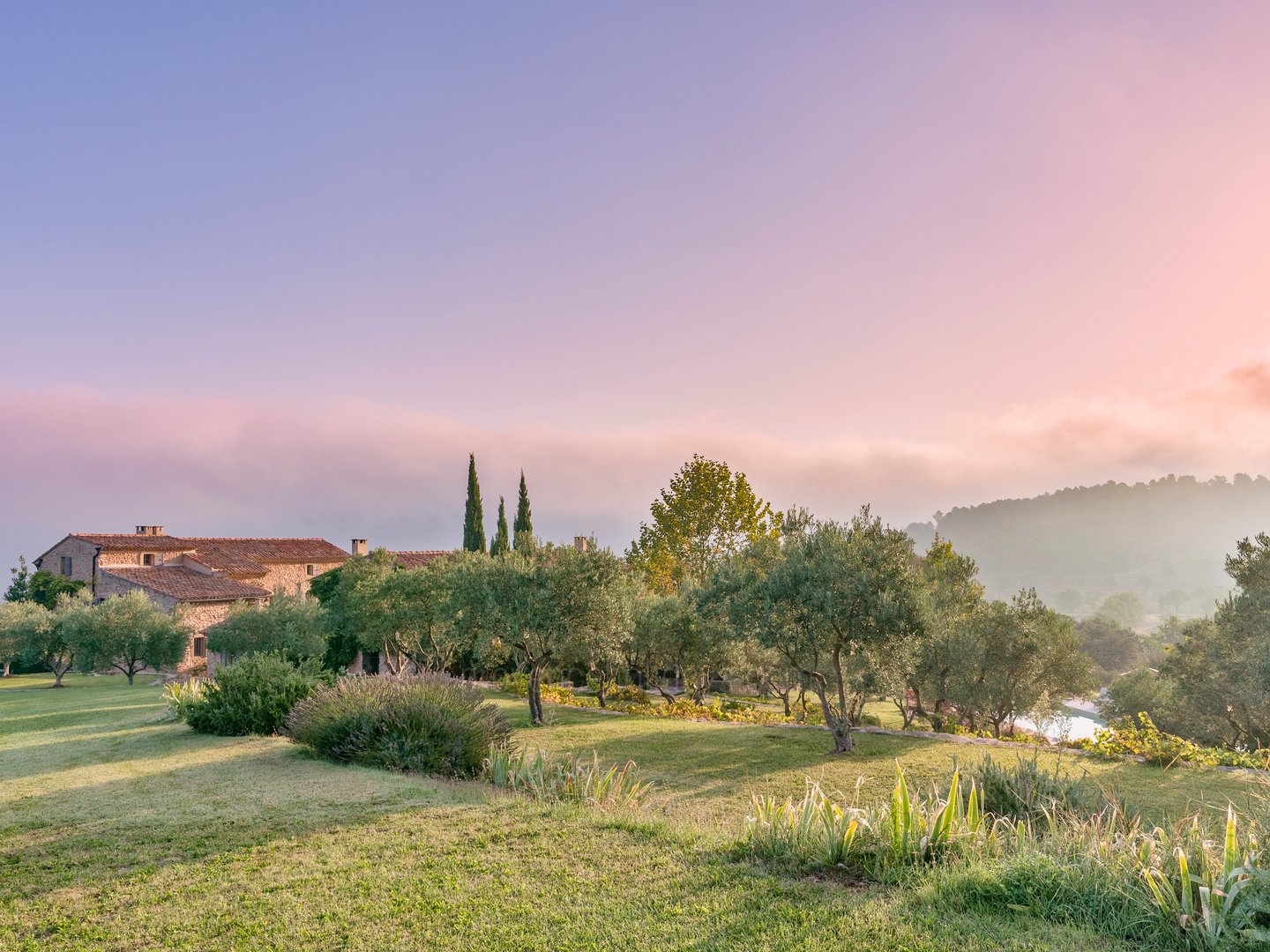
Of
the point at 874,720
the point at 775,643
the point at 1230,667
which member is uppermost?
the point at 775,643

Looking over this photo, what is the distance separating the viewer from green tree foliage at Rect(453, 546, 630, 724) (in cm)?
2362

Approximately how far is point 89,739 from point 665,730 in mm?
14559

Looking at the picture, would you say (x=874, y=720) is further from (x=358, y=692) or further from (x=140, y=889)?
(x=140, y=889)

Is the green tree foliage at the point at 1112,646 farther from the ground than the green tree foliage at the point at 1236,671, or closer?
closer

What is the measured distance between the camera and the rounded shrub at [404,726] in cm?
1289

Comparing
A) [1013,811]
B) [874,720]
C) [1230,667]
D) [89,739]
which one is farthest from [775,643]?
[1230,667]

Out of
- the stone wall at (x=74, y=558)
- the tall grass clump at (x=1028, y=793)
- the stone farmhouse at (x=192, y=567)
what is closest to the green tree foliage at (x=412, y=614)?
the stone farmhouse at (x=192, y=567)

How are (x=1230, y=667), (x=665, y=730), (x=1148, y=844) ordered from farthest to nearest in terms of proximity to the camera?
1. (x=1230, y=667)
2. (x=665, y=730)
3. (x=1148, y=844)

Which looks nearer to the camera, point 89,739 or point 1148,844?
point 1148,844

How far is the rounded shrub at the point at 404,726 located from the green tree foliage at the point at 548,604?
329 inches

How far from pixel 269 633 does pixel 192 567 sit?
23.3 m

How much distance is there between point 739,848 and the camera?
25.7 feet

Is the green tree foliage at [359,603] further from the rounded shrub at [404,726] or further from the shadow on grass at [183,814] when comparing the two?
the shadow on grass at [183,814]

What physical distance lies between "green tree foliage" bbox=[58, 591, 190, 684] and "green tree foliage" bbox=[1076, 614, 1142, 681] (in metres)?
95.1
